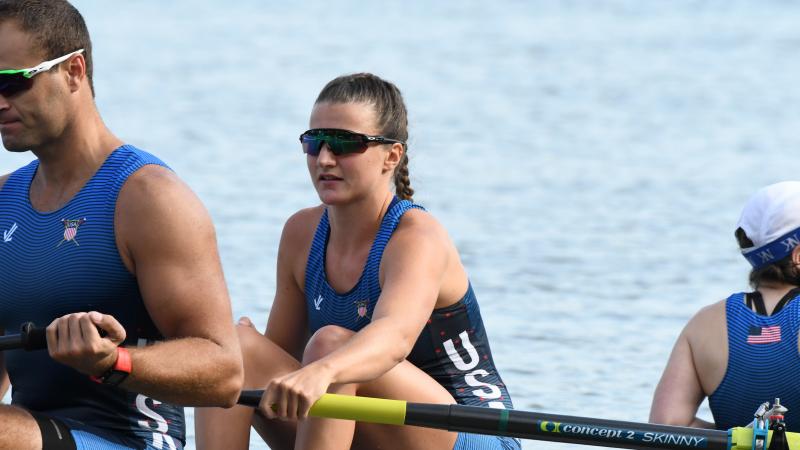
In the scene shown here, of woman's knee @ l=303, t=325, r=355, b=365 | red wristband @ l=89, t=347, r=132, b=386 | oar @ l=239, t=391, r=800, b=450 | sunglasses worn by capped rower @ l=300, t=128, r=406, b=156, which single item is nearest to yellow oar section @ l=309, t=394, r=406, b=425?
oar @ l=239, t=391, r=800, b=450

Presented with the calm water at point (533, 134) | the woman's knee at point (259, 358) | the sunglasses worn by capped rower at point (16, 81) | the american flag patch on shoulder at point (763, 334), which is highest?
the sunglasses worn by capped rower at point (16, 81)

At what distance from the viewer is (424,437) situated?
202 inches

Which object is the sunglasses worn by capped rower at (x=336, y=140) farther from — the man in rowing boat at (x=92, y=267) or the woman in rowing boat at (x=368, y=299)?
the man in rowing boat at (x=92, y=267)

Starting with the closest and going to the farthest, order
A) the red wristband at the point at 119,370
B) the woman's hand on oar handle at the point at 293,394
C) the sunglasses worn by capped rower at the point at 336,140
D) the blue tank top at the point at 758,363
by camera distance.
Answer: the red wristband at the point at 119,370, the woman's hand on oar handle at the point at 293,394, the blue tank top at the point at 758,363, the sunglasses worn by capped rower at the point at 336,140

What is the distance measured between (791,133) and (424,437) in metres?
12.8

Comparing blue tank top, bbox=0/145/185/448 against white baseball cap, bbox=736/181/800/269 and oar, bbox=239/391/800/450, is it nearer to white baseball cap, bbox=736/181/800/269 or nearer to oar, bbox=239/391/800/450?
oar, bbox=239/391/800/450

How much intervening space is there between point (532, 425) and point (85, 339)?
1455mm

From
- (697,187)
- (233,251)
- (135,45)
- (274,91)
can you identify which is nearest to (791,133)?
(697,187)

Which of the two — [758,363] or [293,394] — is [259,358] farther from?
[758,363]

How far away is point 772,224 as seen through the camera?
5.35m

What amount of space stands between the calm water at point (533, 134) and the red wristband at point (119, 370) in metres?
2.27

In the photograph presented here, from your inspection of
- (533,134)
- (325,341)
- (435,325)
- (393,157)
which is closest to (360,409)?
(325,341)

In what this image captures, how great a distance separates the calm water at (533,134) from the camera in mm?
9789

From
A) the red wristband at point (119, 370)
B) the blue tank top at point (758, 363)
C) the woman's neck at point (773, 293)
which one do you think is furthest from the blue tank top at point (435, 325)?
the red wristband at point (119, 370)
